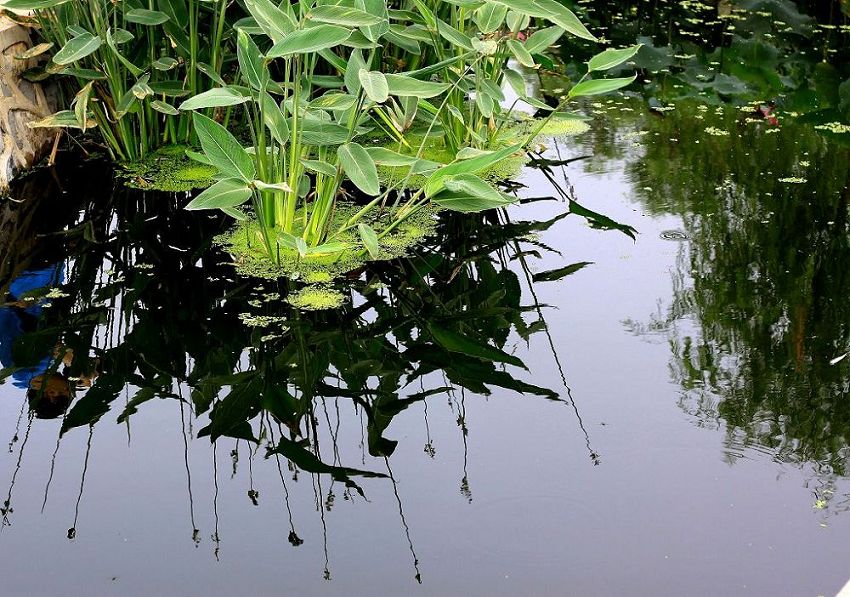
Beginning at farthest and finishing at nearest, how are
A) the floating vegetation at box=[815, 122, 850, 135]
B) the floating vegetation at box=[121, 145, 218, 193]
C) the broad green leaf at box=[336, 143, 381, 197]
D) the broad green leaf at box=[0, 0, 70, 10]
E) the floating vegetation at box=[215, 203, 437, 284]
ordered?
1. the floating vegetation at box=[815, 122, 850, 135]
2. the floating vegetation at box=[121, 145, 218, 193]
3. the broad green leaf at box=[0, 0, 70, 10]
4. the floating vegetation at box=[215, 203, 437, 284]
5. the broad green leaf at box=[336, 143, 381, 197]

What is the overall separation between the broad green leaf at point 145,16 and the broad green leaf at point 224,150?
0.75 m

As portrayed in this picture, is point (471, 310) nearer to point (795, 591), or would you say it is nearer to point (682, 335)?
point (682, 335)

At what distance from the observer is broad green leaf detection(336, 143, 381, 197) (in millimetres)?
2141

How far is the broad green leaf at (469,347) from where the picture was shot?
2.12 meters

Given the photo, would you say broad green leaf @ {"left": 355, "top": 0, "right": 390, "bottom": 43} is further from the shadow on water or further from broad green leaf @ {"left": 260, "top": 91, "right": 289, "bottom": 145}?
the shadow on water

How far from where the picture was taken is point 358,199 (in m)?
2.89

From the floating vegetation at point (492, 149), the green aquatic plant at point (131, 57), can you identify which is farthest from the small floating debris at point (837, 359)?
the green aquatic plant at point (131, 57)

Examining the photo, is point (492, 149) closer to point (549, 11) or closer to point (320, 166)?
point (549, 11)

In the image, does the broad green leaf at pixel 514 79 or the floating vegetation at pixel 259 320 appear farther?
the broad green leaf at pixel 514 79

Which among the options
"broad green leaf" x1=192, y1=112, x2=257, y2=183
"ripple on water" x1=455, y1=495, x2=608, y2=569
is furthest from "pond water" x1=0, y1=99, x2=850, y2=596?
"broad green leaf" x1=192, y1=112, x2=257, y2=183

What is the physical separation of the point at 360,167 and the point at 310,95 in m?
0.55

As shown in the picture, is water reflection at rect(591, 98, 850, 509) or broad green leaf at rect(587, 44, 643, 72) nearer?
water reflection at rect(591, 98, 850, 509)

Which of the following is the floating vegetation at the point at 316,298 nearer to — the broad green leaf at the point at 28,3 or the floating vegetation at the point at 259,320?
the floating vegetation at the point at 259,320

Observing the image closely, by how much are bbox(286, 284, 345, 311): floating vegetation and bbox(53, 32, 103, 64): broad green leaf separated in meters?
0.84
